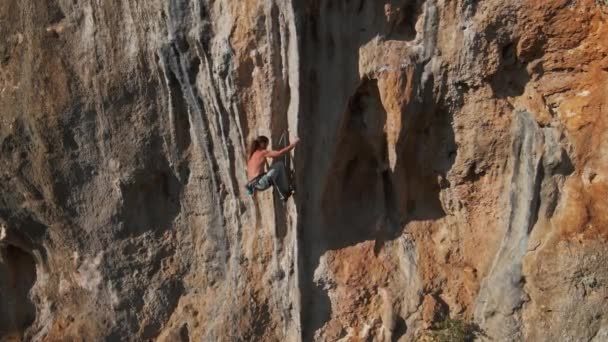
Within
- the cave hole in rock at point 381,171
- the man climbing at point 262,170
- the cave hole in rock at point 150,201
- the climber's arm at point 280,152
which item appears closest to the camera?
the climber's arm at point 280,152

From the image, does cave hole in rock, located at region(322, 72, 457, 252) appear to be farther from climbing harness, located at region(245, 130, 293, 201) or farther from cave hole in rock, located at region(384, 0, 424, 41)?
cave hole in rock, located at region(384, 0, 424, 41)

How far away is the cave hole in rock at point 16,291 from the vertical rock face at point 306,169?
2 centimetres

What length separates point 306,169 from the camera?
19.6 feet

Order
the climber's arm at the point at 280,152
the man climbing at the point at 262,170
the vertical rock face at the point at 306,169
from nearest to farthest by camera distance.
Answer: the vertical rock face at the point at 306,169 → the climber's arm at the point at 280,152 → the man climbing at the point at 262,170

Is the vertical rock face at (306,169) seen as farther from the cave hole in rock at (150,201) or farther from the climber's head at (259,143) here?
the climber's head at (259,143)

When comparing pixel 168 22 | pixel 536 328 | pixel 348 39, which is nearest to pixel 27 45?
pixel 168 22

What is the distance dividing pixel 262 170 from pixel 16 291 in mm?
3401

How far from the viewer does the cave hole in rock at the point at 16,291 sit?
6.86 meters

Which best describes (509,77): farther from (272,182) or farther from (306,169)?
(272,182)

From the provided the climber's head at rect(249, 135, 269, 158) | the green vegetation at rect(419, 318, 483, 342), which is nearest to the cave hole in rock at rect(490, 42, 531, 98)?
the climber's head at rect(249, 135, 269, 158)

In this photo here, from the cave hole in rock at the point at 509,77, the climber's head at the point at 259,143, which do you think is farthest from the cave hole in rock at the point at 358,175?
the cave hole in rock at the point at 509,77

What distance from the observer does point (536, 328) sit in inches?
212

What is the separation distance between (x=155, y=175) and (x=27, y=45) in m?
1.76

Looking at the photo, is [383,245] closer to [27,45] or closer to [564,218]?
[564,218]
